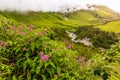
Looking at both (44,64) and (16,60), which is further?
(16,60)

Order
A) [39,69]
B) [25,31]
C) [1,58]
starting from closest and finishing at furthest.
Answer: [39,69], [1,58], [25,31]

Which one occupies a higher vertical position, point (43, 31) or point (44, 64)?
point (43, 31)

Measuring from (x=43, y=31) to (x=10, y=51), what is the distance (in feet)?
4.46

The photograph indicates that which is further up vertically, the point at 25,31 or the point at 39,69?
the point at 25,31

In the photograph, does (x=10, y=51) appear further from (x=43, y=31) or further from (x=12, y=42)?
(x=43, y=31)

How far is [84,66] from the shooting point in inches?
443

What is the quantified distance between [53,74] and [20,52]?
143cm

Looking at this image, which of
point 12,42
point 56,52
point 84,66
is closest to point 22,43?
point 12,42

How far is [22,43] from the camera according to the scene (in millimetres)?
11031

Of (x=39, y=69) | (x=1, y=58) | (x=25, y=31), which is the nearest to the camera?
(x=39, y=69)

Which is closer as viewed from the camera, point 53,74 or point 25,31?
point 53,74

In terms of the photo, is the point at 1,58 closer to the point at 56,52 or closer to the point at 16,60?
the point at 16,60

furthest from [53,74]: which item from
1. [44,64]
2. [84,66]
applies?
[84,66]

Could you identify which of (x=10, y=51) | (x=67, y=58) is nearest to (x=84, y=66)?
(x=67, y=58)
